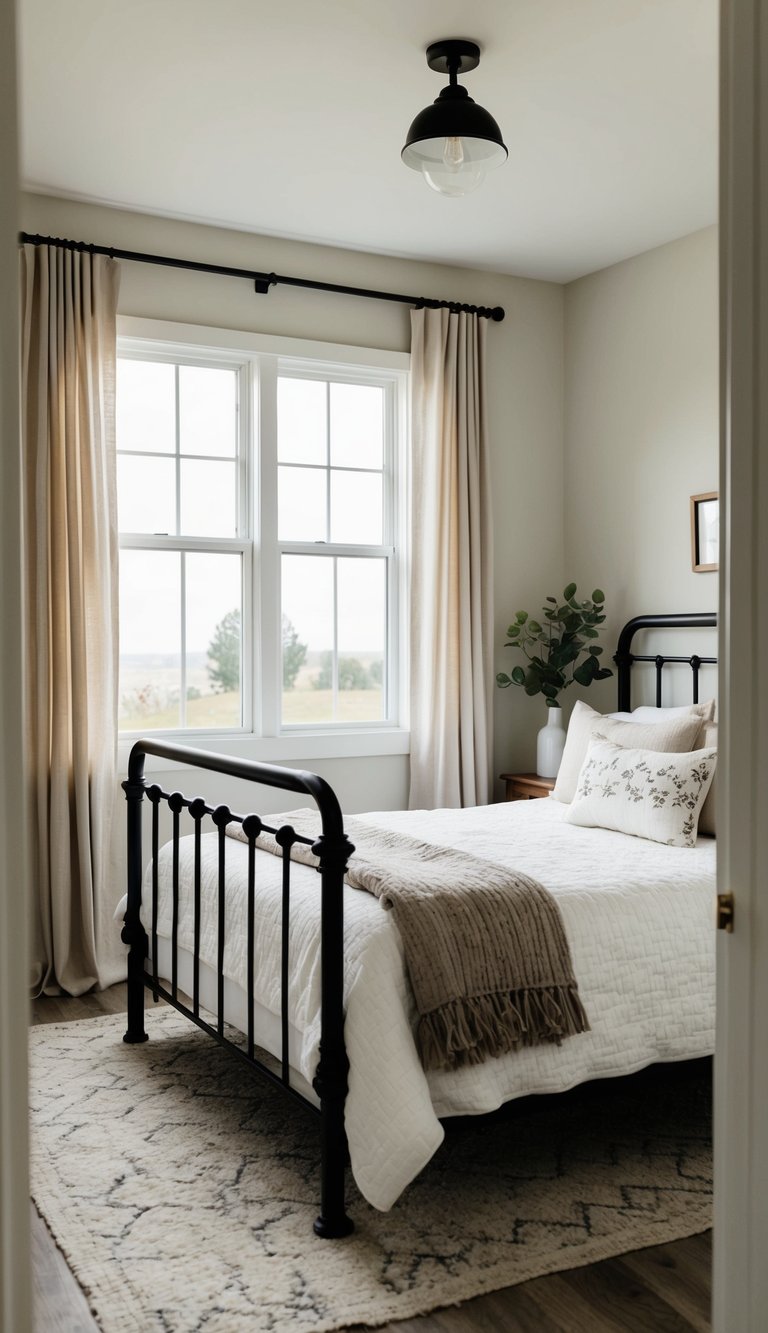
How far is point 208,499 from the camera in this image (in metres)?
4.49

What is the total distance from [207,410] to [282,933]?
8.35 feet

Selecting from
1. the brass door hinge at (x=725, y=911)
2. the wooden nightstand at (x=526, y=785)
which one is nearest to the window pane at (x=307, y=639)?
the wooden nightstand at (x=526, y=785)

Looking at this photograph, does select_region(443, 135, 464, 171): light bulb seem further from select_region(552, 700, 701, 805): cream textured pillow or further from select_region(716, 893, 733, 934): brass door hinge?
select_region(716, 893, 733, 934): brass door hinge

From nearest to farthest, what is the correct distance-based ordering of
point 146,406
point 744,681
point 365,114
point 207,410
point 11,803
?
point 11,803 < point 744,681 < point 365,114 < point 146,406 < point 207,410

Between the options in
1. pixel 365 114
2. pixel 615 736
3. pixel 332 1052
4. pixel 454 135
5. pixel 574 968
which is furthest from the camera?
pixel 615 736

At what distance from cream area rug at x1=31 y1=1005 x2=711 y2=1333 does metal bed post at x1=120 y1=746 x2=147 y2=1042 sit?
278 millimetres

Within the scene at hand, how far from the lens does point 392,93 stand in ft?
10.8

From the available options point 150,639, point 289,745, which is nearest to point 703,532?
point 289,745

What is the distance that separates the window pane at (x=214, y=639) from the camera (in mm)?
4461

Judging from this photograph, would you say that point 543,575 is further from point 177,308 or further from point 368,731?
point 177,308

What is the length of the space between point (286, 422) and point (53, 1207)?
309 centimetres

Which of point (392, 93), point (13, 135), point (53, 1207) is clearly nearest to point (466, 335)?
point (392, 93)

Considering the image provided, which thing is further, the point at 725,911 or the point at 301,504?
the point at 301,504

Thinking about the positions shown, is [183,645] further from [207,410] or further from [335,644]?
[207,410]
